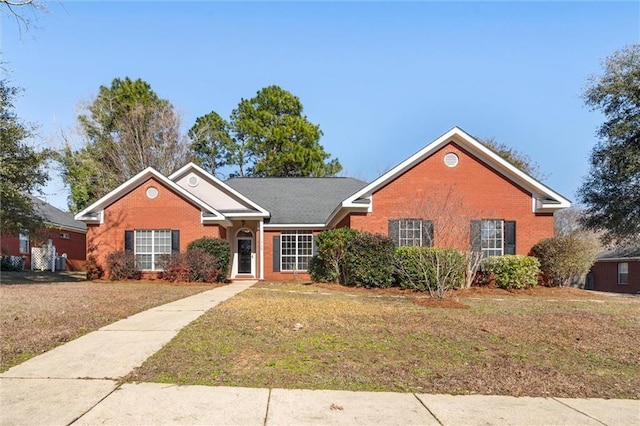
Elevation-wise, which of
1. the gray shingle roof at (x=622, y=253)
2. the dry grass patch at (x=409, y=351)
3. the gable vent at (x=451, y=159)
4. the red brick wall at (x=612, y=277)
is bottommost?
the red brick wall at (x=612, y=277)

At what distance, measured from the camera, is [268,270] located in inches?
858

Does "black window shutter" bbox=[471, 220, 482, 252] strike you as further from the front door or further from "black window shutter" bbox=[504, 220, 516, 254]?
the front door

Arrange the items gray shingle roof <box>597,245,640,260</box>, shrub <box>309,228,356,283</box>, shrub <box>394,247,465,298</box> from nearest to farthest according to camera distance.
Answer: shrub <box>394,247,465,298</box>, shrub <box>309,228,356,283</box>, gray shingle roof <box>597,245,640,260</box>

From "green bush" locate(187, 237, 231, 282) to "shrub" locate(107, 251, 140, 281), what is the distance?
8.64 feet

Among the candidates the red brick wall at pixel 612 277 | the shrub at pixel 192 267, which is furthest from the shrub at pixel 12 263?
the red brick wall at pixel 612 277

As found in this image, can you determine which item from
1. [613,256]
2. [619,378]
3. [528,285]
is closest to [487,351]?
[619,378]

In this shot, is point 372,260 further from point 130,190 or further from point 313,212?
point 130,190

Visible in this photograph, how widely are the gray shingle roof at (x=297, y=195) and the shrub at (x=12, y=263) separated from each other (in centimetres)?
1301

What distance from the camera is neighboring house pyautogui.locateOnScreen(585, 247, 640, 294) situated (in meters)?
32.1

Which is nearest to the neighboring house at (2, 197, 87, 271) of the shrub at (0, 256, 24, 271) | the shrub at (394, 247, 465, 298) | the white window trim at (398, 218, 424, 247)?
the shrub at (0, 256, 24, 271)

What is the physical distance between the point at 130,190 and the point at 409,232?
1226cm

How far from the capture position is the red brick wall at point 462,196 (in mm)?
17656

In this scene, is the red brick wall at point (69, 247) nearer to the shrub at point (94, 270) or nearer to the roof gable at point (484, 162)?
the shrub at point (94, 270)

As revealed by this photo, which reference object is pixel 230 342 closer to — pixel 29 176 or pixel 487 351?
pixel 487 351
